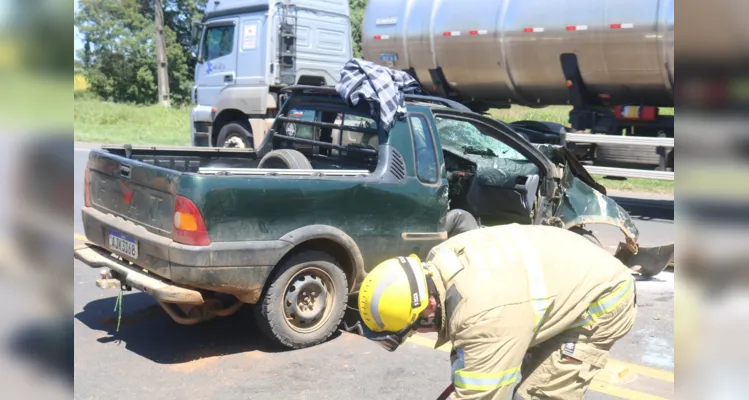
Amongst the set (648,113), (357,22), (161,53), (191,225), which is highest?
(357,22)

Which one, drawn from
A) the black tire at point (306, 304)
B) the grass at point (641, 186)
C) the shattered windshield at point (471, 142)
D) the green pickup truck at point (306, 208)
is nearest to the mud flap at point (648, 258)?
the green pickup truck at point (306, 208)

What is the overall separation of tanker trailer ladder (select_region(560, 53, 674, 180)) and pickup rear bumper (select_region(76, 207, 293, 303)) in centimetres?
687

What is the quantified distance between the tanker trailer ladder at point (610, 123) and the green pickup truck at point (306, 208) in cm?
458

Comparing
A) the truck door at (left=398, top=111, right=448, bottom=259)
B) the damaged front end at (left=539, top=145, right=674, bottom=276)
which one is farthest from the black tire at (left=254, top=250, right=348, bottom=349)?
the damaged front end at (left=539, top=145, right=674, bottom=276)

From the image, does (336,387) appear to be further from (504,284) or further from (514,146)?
(514,146)

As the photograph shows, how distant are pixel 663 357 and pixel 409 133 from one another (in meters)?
2.29

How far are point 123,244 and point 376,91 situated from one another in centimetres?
198

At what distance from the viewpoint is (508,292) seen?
2.51 m

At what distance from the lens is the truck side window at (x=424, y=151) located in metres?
5.11

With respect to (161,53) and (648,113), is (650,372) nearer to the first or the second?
(648,113)

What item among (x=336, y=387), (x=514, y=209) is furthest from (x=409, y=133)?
(x=336, y=387)

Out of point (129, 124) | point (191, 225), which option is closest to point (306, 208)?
point (191, 225)

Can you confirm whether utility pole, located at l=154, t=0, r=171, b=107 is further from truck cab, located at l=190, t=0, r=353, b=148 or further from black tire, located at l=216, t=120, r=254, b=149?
black tire, located at l=216, t=120, r=254, b=149

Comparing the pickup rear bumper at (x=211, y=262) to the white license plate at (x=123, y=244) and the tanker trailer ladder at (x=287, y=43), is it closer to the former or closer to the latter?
the white license plate at (x=123, y=244)
